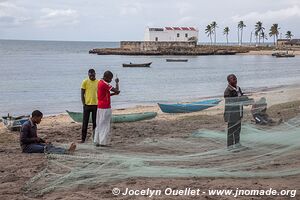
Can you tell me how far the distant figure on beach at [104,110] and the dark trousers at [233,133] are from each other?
7.52ft

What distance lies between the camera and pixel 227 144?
25.3ft

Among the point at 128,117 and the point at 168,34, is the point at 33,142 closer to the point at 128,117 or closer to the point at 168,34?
the point at 128,117

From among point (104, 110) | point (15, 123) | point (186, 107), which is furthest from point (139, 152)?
point (186, 107)

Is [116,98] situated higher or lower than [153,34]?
lower

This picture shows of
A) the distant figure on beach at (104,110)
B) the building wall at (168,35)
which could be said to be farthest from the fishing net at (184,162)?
the building wall at (168,35)

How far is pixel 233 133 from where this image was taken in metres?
7.69

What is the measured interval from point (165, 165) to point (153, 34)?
9489cm

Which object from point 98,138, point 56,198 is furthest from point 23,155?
point 56,198

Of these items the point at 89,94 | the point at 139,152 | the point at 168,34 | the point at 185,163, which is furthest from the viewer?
the point at 168,34

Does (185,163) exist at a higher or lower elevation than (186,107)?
higher

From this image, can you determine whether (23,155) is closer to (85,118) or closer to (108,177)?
(85,118)

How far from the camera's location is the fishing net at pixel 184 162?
614 cm

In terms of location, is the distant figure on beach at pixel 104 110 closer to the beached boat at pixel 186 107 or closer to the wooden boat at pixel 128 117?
the wooden boat at pixel 128 117

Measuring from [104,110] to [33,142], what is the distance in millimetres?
1398
